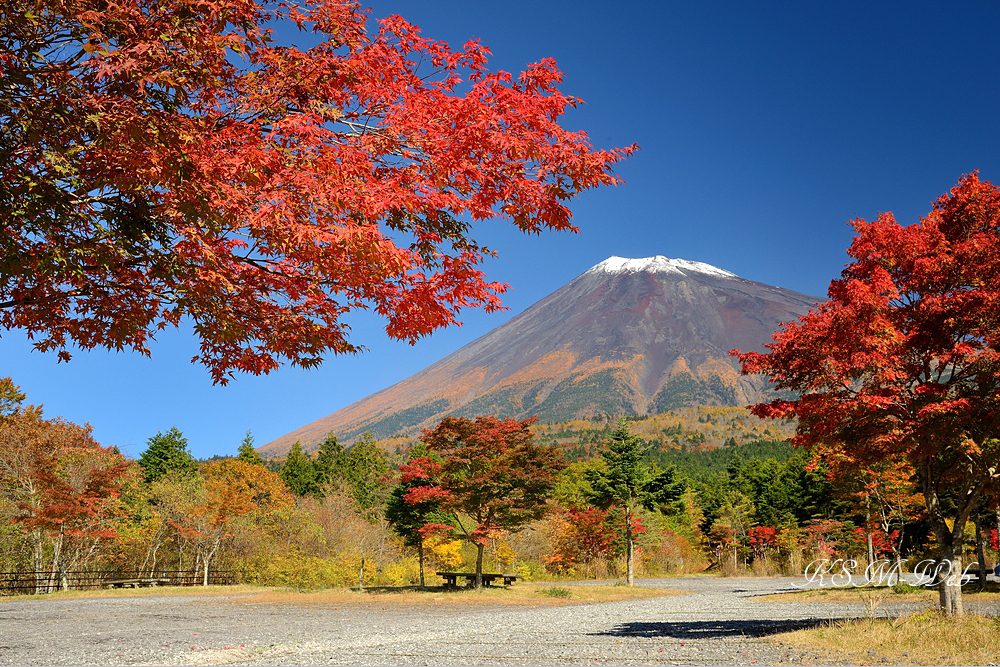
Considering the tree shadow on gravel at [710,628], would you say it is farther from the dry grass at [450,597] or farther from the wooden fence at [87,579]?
the wooden fence at [87,579]

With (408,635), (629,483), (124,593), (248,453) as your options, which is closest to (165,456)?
(248,453)

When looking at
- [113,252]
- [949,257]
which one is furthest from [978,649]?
[113,252]

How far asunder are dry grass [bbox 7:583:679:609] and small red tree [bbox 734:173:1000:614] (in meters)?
12.6

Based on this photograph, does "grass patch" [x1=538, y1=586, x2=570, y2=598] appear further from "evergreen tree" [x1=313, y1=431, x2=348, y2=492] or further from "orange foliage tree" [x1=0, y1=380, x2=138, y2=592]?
"evergreen tree" [x1=313, y1=431, x2=348, y2=492]

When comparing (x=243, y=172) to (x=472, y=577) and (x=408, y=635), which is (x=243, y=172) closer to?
(x=408, y=635)

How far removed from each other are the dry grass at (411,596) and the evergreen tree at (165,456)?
24127mm

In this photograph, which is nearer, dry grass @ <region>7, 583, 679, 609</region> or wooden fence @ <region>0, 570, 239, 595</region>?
dry grass @ <region>7, 583, 679, 609</region>

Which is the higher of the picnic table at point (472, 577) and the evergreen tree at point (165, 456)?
the evergreen tree at point (165, 456)

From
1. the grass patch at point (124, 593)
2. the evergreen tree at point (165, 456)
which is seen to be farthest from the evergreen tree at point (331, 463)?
the grass patch at point (124, 593)

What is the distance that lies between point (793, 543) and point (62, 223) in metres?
44.0

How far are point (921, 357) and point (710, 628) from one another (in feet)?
18.6

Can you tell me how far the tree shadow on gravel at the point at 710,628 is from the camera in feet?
33.0

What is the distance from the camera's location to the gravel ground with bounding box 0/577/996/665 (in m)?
7.78

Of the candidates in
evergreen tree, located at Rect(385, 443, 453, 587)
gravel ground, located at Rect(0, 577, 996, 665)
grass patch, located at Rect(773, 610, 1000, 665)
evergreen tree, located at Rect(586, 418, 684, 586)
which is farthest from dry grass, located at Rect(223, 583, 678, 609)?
grass patch, located at Rect(773, 610, 1000, 665)
